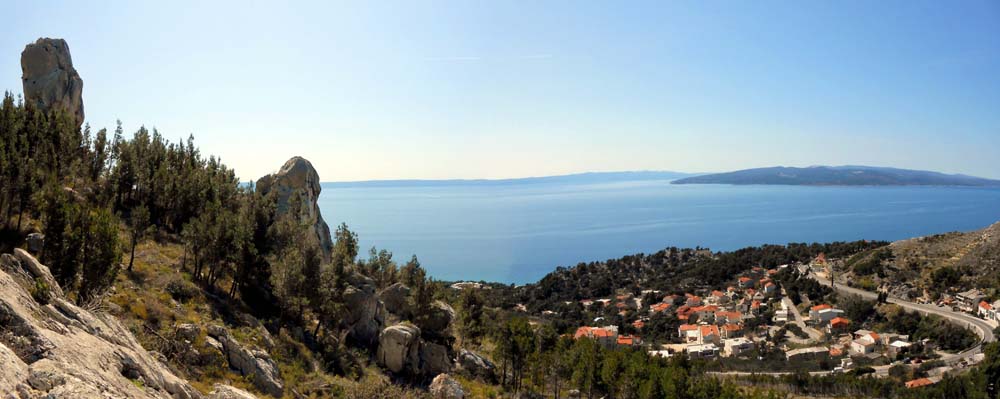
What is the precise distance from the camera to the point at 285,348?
16656mm

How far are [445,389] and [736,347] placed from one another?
3901 centimetres

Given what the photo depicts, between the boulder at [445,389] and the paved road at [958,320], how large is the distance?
43.1 metres

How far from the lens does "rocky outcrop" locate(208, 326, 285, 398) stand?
12.9 metres

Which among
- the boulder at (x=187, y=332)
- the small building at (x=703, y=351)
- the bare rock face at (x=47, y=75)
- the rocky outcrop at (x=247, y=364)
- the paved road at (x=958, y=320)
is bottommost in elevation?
the small building at (x=703, y=351)

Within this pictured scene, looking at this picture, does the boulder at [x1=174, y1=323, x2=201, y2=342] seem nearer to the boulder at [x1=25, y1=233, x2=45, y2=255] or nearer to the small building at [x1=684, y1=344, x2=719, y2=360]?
the boulder at [x1=25, y1=233, x2=45, y2=255]

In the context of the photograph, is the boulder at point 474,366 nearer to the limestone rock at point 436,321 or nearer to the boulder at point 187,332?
the limestone rock at point 436,321

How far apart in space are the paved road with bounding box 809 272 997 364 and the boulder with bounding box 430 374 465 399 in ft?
141

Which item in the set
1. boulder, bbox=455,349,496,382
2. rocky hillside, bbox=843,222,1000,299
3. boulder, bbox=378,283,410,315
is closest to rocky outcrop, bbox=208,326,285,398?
boulder, bbox=455,349,496,382

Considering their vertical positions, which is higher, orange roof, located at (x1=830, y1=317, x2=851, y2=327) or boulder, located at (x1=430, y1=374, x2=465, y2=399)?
boulder, located at (x1=430, y1=374, x2=465, y2=399)

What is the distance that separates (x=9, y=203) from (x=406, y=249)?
97504 millimetres

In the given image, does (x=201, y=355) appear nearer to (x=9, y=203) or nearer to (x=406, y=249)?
(x=9, y=203)

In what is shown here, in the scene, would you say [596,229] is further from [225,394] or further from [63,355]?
[63,355]

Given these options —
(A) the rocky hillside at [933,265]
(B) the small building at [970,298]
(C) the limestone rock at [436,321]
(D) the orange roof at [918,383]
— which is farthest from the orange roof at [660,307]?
(C) the limestone rock at [436,321]

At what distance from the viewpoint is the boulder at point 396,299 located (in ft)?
81.7
